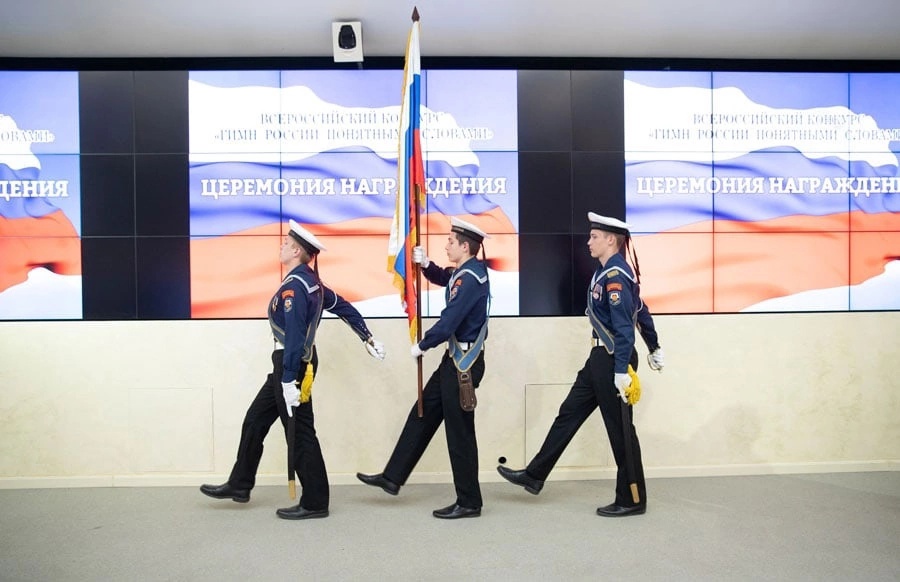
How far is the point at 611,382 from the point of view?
16.2 feet

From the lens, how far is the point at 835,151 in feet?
20.0

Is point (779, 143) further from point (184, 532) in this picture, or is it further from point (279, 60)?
point (184, 532)

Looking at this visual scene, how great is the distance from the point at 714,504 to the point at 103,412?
13.0 ft

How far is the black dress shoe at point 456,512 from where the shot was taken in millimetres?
4875

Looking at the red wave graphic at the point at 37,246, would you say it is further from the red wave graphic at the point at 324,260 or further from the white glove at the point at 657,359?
the white glove at the point at 657,359

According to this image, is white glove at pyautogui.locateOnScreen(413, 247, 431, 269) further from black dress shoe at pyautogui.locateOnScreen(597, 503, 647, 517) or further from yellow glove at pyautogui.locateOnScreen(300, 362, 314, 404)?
black dress shoe at pyautogui.locateOnScreen(597, 503, 647, 517)

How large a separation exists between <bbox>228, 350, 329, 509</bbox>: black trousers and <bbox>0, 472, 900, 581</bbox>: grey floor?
187 millimetres

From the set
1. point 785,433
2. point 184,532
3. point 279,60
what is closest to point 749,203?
point 785,433

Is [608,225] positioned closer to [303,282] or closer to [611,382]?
[611,382]

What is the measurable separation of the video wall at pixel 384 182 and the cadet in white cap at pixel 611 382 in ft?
2.92

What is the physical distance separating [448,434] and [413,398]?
0.83 m

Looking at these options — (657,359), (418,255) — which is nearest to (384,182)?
(418,255)

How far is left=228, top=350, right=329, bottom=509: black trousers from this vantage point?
4.87 m

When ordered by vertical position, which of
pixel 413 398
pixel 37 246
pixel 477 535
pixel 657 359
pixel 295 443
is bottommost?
pixel 477 535
